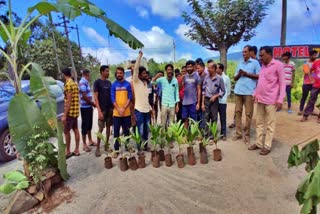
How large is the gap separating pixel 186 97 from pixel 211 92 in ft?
1.79

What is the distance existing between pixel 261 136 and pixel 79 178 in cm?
330

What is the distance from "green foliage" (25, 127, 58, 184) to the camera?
336cm

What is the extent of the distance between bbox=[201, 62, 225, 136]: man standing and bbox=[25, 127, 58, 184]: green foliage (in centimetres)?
318

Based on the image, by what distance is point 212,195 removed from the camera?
3.40m

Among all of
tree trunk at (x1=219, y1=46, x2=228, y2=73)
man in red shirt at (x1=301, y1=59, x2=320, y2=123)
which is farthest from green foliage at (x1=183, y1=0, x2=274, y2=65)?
man in red shirt at (x1=301, y1=59, x2=320, y2=123)

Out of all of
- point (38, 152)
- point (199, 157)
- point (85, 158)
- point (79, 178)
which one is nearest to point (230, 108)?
point (199, 157)

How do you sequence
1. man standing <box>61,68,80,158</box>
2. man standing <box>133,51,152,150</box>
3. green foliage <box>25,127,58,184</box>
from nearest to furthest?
green foliage <box>25,127,58,184</box> → man standing <box>61,68,80,158</box> → man standing <box>133,51,152,150</box>

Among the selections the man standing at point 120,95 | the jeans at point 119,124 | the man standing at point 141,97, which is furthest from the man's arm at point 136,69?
the jeans at point 119,124

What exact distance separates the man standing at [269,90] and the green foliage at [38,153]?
11.6ft

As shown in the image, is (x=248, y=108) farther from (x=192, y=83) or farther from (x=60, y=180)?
(x=60, y=180)

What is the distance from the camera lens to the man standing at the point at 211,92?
5.33m

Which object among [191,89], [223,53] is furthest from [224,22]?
[191,89]

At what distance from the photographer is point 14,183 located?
3.56 m

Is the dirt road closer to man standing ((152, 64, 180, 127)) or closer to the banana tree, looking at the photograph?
the banana tree
